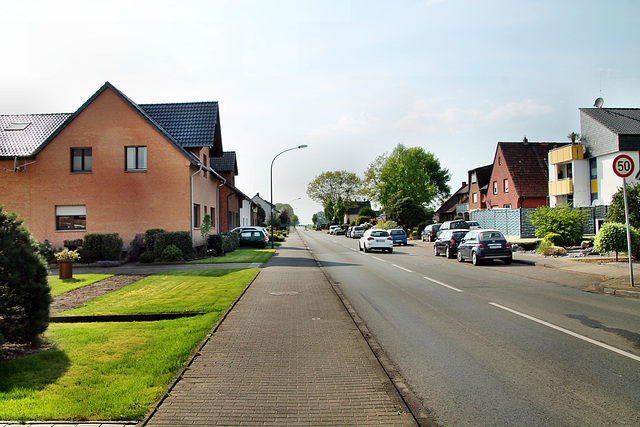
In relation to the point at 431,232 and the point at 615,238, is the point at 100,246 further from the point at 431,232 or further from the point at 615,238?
the point at 431,232

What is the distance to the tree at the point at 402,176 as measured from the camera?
74500mm

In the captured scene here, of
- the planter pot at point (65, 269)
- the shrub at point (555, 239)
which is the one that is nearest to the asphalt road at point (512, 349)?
the planter pot at point (65, 269)

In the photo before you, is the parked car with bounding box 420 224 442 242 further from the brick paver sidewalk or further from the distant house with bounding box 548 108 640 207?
the brick paver sidewalk

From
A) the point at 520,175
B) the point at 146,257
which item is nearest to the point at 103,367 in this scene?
the point at 146,257

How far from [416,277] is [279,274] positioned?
481 centimetres

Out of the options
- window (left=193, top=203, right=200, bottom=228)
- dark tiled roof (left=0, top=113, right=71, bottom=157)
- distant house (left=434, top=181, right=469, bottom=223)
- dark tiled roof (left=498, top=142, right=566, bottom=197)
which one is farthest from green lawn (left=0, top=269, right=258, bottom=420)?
distant house (left=434, top=181, right=469, bottom=223)

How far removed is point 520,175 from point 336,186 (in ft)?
250

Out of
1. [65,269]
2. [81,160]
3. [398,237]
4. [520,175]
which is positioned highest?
[520,175]

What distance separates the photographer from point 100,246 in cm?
2059

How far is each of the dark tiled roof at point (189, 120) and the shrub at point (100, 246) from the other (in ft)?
23.2

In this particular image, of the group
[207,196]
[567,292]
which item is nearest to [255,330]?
[567,292]

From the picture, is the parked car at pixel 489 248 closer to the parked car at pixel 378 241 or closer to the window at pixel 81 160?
the parked car at pixel 378 241

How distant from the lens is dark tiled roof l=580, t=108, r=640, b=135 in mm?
33469

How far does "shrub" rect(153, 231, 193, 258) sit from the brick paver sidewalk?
13.6m
